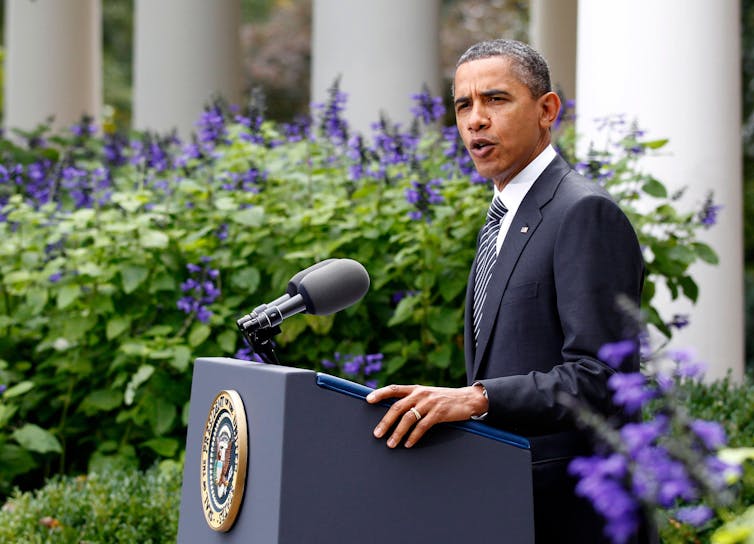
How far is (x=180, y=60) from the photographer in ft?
33.0

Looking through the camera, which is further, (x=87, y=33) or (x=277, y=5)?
(x=277, y=5)

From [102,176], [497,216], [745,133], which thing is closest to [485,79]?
[497,216]

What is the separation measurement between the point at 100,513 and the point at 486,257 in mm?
2553

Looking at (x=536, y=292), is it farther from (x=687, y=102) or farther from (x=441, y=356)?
(x=687, y=102)

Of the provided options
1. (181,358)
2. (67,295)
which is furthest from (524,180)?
(67,295)

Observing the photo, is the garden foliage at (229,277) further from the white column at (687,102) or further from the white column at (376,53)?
the white column at (376,53)

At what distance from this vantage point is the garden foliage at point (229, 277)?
5.38 meters

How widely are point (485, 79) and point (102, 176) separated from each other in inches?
180

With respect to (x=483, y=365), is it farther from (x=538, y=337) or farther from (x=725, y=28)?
(x=725, y=28)

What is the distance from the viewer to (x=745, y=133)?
1756 cm

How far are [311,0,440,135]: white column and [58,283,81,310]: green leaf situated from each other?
304cm

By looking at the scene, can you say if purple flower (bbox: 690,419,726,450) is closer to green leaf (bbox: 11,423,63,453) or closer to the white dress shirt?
the white dress shirt

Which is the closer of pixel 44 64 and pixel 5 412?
pixel 5 412

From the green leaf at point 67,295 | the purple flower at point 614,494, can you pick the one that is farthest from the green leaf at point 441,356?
the purple flower at point 614,494
